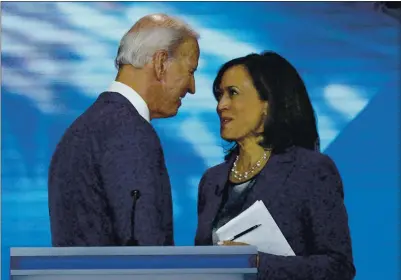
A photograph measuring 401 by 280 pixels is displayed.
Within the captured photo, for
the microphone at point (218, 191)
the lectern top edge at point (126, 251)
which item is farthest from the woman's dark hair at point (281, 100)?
the lectern top edge at point (126, 251)

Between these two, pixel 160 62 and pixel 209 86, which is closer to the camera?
pixel 160 62

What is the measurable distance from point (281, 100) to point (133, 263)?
3.92ft

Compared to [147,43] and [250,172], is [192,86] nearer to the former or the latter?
[147,43]

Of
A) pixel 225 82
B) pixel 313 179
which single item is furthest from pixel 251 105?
pixel 313 179

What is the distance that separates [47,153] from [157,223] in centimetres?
63

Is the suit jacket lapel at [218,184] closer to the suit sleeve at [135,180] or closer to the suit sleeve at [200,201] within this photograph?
the suit sleeve at [200,201]

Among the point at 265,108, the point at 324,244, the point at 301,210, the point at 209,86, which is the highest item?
the point at 209,86

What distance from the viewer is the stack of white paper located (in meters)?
2.81

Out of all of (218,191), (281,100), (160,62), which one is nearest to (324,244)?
(218,191)

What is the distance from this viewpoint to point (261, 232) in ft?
9.29

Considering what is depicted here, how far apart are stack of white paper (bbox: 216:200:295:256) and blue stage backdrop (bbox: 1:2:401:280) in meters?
0.26

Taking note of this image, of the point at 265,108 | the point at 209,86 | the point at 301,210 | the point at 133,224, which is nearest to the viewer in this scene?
the point at 133,224

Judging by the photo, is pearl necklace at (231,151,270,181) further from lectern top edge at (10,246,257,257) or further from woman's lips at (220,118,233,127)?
lectern top edge at (10,246,257,257)

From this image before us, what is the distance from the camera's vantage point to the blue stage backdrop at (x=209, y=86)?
308 centimetres
